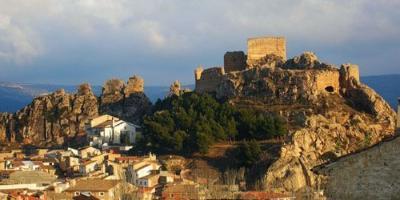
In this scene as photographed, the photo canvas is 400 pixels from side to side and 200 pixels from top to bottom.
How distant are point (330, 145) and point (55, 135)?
3285 centimetres

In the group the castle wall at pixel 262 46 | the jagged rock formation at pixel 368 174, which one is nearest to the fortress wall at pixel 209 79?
the castle wall at pixel 262 46

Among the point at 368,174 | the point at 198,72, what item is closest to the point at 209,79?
the point at 198,72

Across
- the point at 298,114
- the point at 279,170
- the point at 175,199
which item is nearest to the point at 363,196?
the point at 175,199

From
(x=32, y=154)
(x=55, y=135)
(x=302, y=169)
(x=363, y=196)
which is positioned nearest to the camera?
(x=363, y=196)

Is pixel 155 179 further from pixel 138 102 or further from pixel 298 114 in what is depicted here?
pixel 138 102

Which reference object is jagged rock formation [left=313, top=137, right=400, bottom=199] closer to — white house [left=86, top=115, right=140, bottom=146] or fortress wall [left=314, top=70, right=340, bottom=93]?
fortress wall [left=314, top=70, right=340, bottom=93]

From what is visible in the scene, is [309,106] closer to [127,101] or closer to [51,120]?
[127,101]

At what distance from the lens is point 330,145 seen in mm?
67312

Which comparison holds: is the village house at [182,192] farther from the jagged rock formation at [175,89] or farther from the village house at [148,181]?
the jagged rock formation at [175,89]

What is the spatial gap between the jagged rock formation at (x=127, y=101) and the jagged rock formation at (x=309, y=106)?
11.7 m

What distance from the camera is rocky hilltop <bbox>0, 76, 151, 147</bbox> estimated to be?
8731 centimetres

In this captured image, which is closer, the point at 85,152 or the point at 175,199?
the point at 175,199

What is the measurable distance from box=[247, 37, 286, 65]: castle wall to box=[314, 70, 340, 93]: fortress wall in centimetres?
1108

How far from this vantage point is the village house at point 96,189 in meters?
54.2
